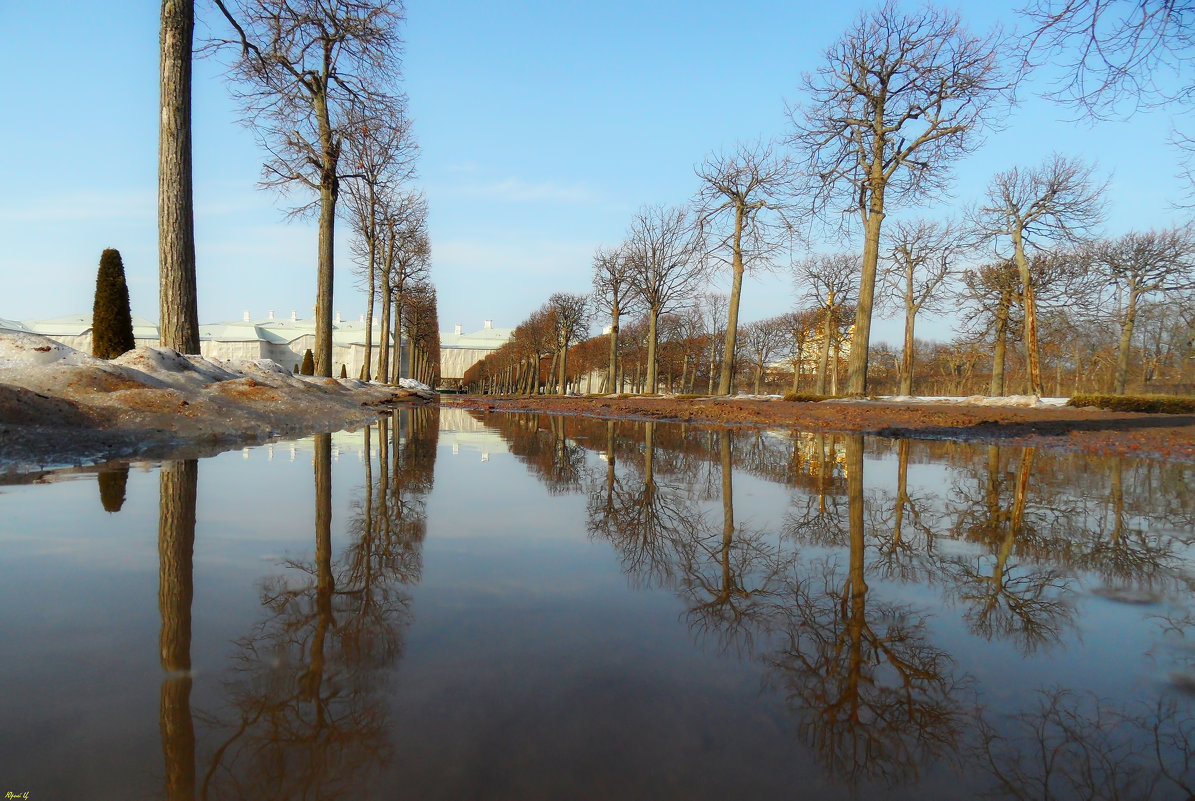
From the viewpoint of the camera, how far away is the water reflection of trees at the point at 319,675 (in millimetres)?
1097

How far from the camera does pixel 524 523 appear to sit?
3.19 metres

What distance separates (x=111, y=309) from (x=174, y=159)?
5261 millimetres

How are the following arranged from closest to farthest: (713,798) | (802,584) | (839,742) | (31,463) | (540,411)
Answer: (713,798) → (839,742) → (802,584) → (31,463) → (540,411)

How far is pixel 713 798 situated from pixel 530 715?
0.40 meters

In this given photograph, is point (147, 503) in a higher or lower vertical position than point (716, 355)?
lower

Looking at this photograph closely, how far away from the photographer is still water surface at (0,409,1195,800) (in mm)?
1152

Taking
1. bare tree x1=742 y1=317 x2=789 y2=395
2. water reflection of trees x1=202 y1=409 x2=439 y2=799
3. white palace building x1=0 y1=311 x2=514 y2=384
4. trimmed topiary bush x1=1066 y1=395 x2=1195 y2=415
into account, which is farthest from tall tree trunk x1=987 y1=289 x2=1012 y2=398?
white palace building x1=0 y1=311 x2=514 y2=384

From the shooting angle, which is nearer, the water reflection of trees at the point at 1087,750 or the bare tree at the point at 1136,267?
the water reflection of trees at the point at 1087,750

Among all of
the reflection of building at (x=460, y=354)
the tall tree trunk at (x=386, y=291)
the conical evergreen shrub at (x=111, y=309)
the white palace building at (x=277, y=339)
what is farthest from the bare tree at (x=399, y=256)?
the reflection of building at (x=460, y=354)

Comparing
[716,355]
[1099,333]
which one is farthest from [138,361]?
[716,355]

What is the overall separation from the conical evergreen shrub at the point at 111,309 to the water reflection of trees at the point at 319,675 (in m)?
11.9

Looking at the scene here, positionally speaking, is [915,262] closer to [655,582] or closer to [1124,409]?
[1124,409]

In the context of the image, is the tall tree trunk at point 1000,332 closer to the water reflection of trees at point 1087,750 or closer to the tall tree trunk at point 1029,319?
the tall tree trunk at point 1029,319

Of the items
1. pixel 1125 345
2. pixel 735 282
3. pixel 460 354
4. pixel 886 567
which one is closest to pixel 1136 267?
pixel 1125 345
